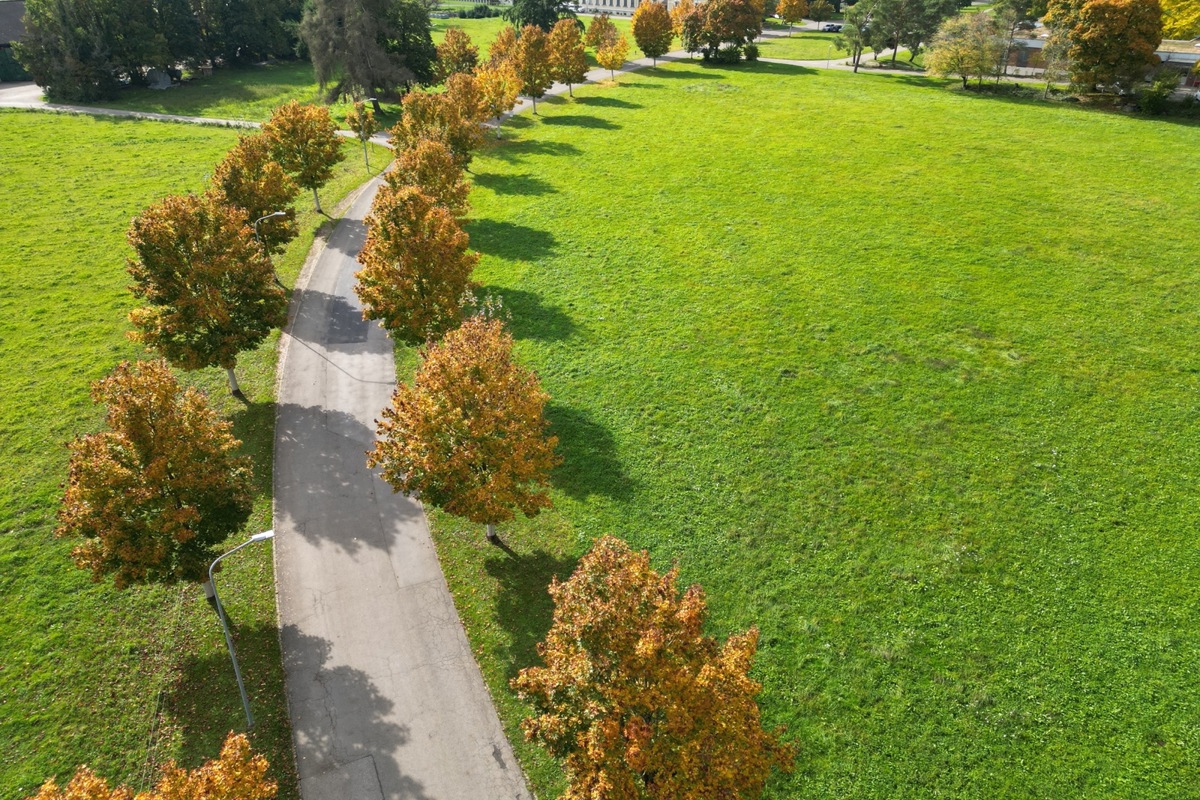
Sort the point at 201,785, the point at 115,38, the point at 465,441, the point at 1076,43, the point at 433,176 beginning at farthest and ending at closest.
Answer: the point at 115,38
the point at 1076,43
the point at 433,176
the point at 465,441
the point at 201,785

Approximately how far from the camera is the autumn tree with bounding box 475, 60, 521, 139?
190ft

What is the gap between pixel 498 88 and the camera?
2320 inches

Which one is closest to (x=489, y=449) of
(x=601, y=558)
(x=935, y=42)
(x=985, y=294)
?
(x=601, y=558)

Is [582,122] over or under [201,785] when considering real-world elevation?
over

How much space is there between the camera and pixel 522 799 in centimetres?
1592

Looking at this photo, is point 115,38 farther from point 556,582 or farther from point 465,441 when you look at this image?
point 556,582

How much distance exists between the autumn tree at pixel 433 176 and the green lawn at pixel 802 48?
244ft

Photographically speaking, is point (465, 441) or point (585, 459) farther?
point (585, 459)

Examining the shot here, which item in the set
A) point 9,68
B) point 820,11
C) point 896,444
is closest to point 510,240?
point 896,444

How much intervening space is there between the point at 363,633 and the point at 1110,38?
78729 mm

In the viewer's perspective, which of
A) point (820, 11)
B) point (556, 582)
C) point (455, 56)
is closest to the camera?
point (556, 582)

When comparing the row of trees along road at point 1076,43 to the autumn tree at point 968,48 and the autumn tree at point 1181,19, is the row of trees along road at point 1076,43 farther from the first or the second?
the autumn tree at point 1181,19

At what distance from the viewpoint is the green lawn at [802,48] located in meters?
94.8

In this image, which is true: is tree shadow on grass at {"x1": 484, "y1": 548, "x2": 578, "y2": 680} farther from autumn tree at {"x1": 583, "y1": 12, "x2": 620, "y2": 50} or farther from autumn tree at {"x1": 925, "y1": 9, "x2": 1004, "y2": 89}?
autumn tree at {"x1": 583, "y1": 12, "x2": 620, "y2": 50}
